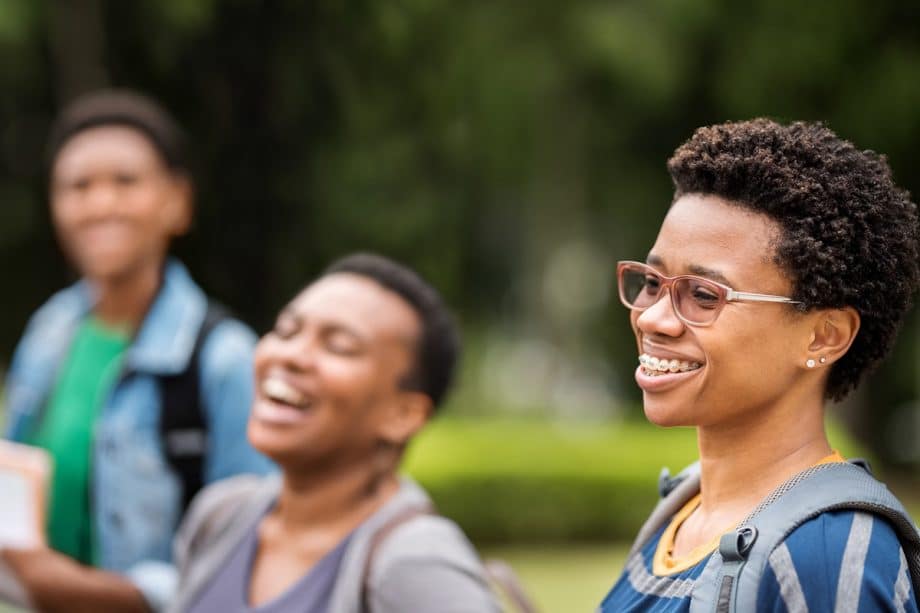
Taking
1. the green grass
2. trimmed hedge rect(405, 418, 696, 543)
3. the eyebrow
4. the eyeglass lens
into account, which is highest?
the eyebrow

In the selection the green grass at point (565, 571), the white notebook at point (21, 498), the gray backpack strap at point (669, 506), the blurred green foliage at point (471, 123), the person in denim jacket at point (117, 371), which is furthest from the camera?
the green grass at point (565, 571)

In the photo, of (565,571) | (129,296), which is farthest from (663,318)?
(565,571)

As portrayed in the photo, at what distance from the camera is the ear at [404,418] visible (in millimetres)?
2879

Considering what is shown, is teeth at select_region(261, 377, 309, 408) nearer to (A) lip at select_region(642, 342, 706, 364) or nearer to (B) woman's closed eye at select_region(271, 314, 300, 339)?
(B) woman's closed eye at select_region(271, 314, 300, 339)

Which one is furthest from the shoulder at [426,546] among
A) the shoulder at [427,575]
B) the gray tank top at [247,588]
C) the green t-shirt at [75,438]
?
the green t-shirt at [75,438]

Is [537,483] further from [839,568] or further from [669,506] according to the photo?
[839,568]

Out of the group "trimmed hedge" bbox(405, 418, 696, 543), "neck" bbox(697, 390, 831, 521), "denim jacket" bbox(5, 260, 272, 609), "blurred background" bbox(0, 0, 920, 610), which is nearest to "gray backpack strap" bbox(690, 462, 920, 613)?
"neck" bbox(697, 390, 831, 521)

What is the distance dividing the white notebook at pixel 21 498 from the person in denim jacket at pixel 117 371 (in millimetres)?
55

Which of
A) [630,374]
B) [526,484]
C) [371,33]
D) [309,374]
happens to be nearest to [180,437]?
[309,374]

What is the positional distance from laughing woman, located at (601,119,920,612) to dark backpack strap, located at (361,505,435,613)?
684mm

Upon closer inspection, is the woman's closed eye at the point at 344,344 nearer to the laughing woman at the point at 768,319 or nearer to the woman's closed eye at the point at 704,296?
the laughing woman at the point at 768,319

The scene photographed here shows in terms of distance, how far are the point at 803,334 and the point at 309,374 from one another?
124cm

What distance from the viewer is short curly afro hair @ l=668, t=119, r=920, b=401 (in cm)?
186

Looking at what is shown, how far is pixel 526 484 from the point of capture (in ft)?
35.8
